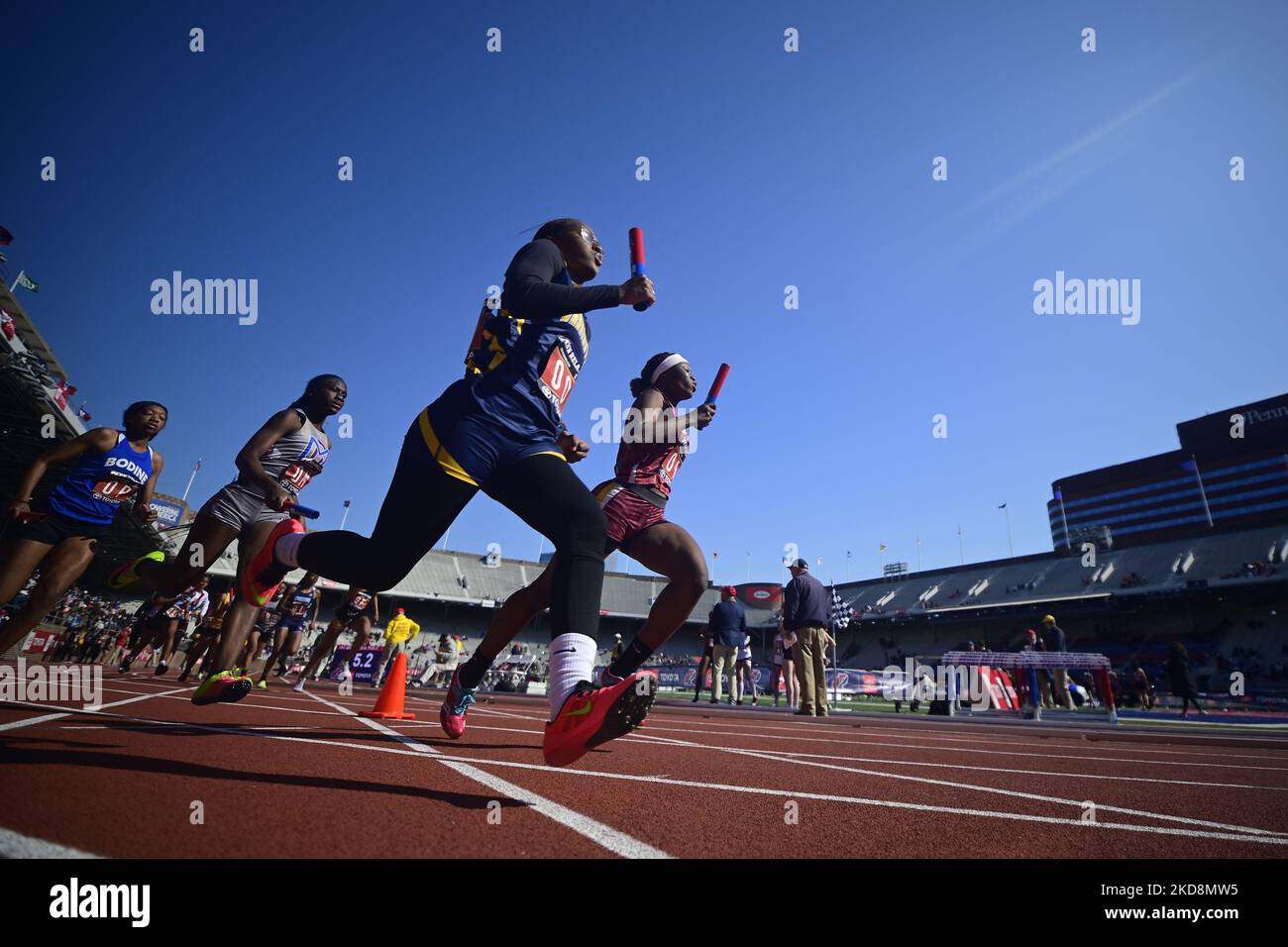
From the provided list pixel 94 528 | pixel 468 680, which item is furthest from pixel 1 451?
pixel 468 680

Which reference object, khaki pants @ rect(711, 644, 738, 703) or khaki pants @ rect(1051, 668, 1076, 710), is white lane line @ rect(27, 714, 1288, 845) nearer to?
khaki pants @ rect(711, 644, 738, 703)

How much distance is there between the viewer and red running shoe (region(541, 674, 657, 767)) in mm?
1861

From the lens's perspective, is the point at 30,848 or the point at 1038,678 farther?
the point at 1038,678

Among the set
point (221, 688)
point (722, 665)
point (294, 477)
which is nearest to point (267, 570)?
point (221, 688)

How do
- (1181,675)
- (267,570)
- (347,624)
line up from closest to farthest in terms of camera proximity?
1. (267,570)
2. (347,624)
3. (1181,675)

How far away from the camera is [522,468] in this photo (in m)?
2.37

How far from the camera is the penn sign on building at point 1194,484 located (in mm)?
65875

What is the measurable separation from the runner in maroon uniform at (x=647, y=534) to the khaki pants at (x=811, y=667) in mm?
5329

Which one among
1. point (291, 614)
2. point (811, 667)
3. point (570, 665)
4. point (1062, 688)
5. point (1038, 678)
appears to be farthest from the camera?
point (1038, 678)

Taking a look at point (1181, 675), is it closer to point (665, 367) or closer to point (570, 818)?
point (665, 367)

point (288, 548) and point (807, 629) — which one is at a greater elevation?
point (288, 548)

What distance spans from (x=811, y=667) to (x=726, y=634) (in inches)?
134
